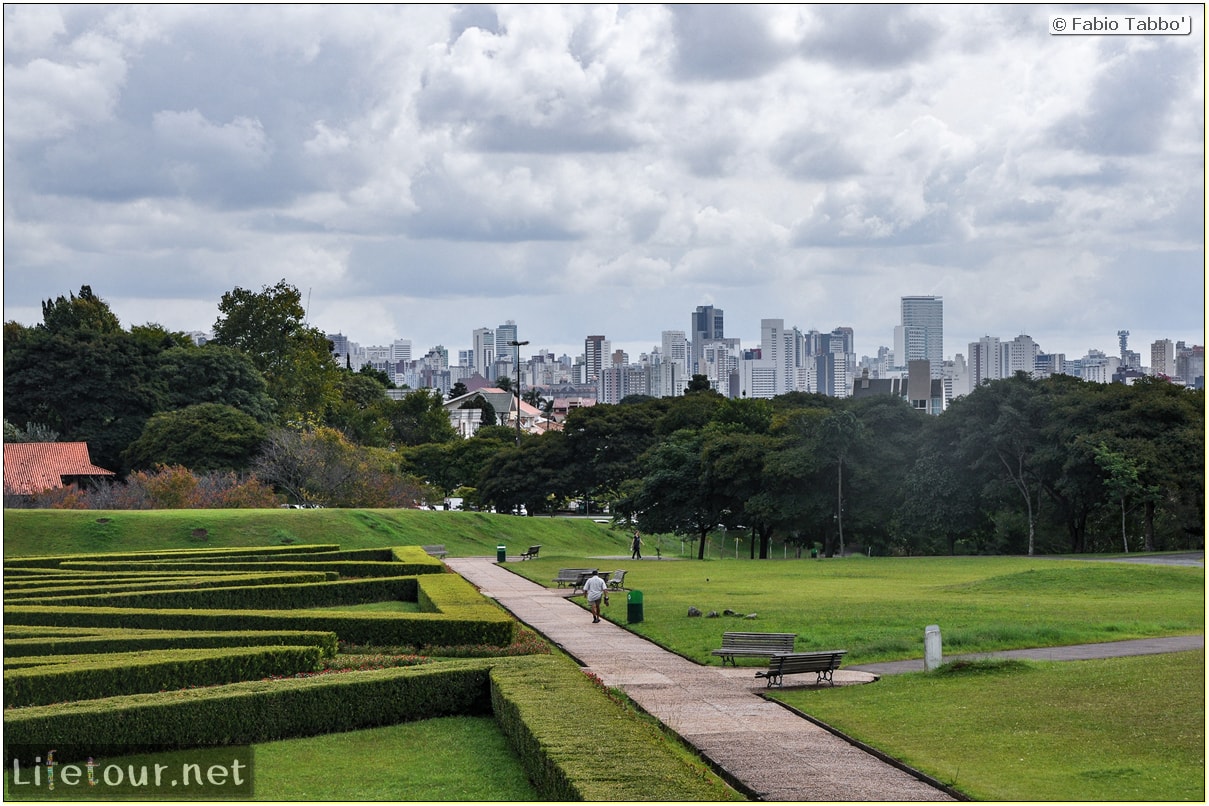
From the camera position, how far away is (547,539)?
58.4 metres

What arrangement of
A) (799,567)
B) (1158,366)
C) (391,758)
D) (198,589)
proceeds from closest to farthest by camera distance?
1. (391,758)
2. (198,589)
3. (799,567)
4. (1158,366)

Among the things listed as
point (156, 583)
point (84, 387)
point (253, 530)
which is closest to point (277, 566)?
point (156, 583)

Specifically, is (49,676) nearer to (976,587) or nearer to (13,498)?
(976,587)

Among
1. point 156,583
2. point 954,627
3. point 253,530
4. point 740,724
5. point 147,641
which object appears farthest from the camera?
point 253,530

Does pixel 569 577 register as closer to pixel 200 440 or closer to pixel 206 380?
pixel 200 440

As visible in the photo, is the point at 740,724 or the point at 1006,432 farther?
the point at 1006,432

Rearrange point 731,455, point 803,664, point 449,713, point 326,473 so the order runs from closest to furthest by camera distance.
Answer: point 449,713
point 803,664
point 731,455
point 326,473

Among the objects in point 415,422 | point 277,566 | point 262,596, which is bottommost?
point 262,596

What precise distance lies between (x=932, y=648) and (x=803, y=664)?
210cm

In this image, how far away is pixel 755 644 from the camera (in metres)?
19.8

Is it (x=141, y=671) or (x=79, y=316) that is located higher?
(x=79, y=316)

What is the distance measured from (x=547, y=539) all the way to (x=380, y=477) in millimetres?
8965

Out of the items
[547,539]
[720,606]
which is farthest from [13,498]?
[720,606]

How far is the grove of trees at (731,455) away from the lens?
50031 millimetres
